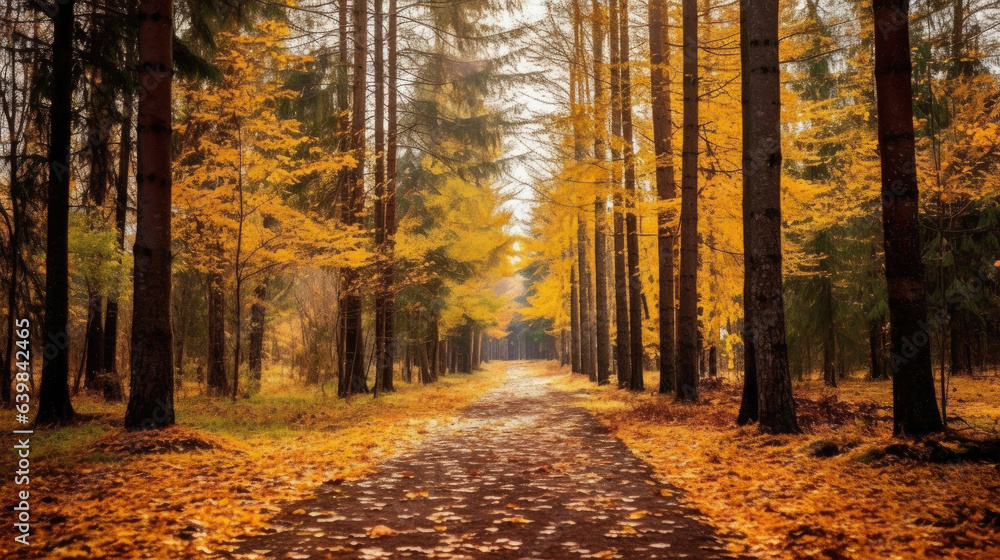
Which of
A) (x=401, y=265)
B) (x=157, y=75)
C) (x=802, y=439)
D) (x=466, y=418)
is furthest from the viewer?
(x=401, y=265)

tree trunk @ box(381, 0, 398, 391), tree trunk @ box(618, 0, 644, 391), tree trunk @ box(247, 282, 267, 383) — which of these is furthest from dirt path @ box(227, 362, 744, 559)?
tree trunk @ box(247, 282, 267, 383)

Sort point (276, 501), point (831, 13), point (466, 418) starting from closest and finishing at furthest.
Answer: point (276, 501)
point (466, 418)
point (831, 13)

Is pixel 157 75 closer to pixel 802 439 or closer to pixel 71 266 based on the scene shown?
pixel 71 266

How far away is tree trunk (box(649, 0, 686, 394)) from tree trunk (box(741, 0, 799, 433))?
531 centimetres

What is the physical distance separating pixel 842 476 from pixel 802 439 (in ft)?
5.85

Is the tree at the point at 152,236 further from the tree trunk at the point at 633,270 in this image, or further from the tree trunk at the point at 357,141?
the tree trunk at the point at 633,270

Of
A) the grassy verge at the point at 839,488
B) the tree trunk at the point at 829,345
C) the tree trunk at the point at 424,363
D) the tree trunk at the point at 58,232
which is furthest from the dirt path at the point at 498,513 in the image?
the tree trunk at the point at 424,363

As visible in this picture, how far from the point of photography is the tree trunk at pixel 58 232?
29.5ft

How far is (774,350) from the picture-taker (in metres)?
7.76

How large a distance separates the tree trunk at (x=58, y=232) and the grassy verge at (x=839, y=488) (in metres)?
8.56

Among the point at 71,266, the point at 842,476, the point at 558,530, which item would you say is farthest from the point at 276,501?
the point at 71,266

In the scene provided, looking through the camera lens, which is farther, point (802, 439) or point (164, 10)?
point (164, 10)

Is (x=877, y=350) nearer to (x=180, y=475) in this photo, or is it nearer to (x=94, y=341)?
(x=180, y=475)

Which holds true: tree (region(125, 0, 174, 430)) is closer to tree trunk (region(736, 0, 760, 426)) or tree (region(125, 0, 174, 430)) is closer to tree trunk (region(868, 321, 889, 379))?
tree trunk (region(736, 0, 760, 426))
